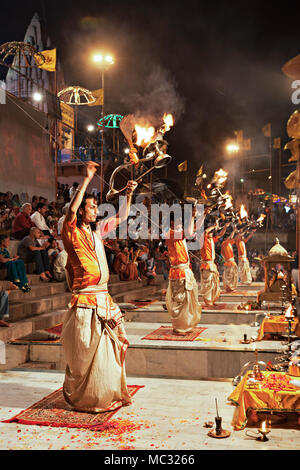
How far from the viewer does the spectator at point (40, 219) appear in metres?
11.6

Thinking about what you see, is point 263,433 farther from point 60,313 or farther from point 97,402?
point 60,313

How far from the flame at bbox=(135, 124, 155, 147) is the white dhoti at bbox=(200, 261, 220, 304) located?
7077 millimetres

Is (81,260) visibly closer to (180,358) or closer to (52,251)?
Result: (180,358)

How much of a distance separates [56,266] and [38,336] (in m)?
3.58

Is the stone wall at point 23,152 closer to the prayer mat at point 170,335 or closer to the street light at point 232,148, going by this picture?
the prayer mat at point 170,335

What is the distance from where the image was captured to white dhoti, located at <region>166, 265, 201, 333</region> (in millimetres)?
8570

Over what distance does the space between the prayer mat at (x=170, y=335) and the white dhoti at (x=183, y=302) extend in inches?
5.8

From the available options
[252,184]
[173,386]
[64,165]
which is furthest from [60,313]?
[252,184]

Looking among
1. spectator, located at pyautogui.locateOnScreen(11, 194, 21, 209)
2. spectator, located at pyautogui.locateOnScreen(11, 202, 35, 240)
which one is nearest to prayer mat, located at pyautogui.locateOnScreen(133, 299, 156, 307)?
spectator, located at pyautogui.locateOnScreen(11, 202, 35, 240)

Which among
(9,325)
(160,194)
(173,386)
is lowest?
(173,386)

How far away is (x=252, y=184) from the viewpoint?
30.6 metres

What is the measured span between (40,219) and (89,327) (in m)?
7.53

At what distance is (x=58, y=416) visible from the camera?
445 cm

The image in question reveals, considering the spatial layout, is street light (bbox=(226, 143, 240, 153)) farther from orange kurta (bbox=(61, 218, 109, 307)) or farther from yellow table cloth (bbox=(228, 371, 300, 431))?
yellow table cloth (bbox=(228, 371, 300, 431))
